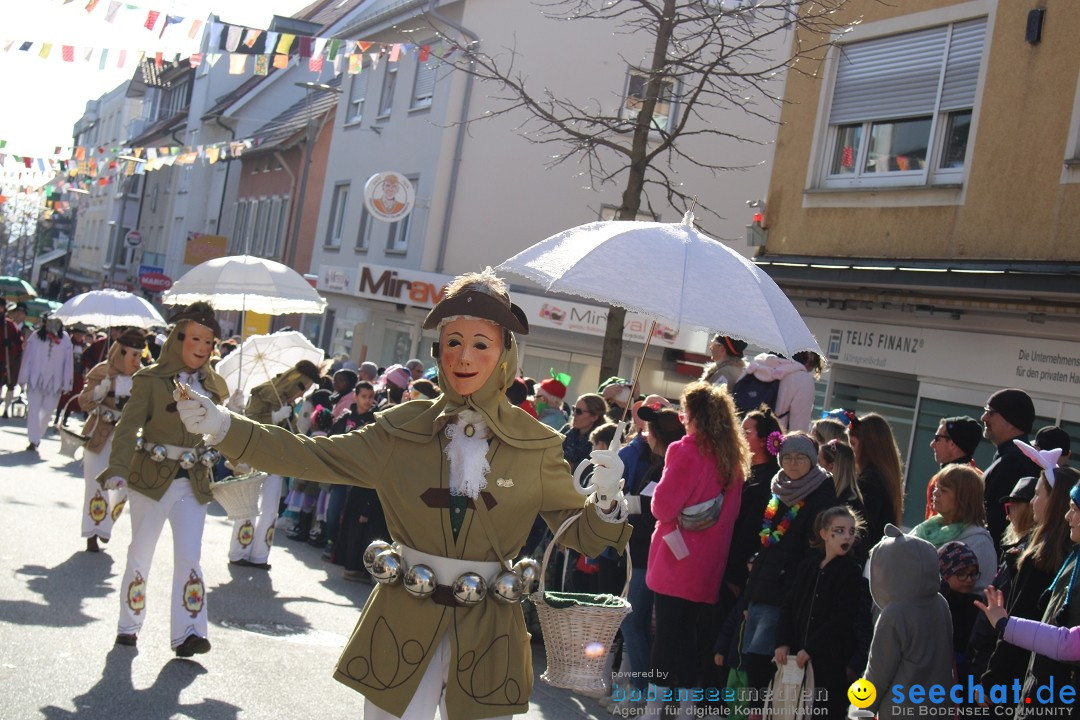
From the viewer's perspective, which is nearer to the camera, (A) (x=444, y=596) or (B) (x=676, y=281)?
(A) (x=444, y=596)

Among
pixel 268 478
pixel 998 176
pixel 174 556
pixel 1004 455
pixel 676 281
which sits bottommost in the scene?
pixel 174 556

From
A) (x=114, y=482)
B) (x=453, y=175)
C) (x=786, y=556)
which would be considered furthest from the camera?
(x=453, y=175)

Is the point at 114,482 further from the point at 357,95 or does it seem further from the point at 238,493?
the point at 357,95

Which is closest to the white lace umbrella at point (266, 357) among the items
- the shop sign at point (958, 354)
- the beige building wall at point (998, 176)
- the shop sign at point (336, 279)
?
the shop sign at point (958, 354)

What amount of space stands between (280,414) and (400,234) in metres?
16.7

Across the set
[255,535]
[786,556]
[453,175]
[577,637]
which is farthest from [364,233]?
[577,637]

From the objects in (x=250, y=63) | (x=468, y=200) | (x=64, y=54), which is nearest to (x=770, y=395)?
(x=64, y=54)

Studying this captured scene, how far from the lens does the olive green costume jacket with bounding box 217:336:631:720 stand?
14.8 ft

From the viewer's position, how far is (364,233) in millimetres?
31016

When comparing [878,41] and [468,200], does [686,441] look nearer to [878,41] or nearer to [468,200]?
[878,41]

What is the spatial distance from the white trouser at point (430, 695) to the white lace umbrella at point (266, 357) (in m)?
8.71

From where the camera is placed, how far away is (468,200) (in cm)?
2705

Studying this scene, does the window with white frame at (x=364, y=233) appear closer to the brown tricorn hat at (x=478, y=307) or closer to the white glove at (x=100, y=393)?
→ the white glove at (x=100, y=393)

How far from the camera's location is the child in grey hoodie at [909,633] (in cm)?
582
